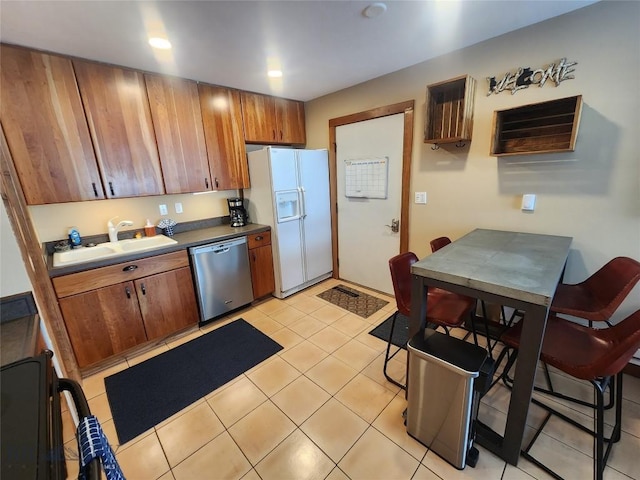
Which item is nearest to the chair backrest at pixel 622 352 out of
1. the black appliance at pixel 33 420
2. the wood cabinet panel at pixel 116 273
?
the black appliance at pixel 33 420

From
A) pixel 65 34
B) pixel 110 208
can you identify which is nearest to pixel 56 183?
pixel 110 208

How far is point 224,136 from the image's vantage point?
2.80 meters

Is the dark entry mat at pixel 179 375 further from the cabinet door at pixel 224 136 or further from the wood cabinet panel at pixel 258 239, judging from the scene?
the cabinet door at pixel 224 136

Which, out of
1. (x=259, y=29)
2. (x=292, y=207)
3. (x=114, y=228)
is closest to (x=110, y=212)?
(x=114, y=228)

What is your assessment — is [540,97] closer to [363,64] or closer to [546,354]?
[363,64]

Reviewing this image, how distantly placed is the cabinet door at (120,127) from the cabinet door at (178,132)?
0.07m

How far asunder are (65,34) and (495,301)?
287 centimetres

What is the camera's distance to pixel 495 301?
1.21m

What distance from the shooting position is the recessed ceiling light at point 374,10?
1536mm

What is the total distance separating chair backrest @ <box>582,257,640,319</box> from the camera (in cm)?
142

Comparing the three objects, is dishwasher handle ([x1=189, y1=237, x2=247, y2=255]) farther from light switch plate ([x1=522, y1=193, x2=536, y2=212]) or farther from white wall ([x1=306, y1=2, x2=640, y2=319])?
light switch plate ([x1=522, y1=193, x2=536, y2=212])

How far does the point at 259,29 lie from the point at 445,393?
2.38m

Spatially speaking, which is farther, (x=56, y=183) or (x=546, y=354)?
(x=56, y=183)

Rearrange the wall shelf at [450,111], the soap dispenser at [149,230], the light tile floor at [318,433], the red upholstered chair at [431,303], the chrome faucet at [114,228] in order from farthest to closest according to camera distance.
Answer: the soap dispenser at [149,230]
the chrome faucet at [114,228]
the wall shelf at [450,111]
the red upholstered chair at [431,303]
the light tile floor at [318,433]
